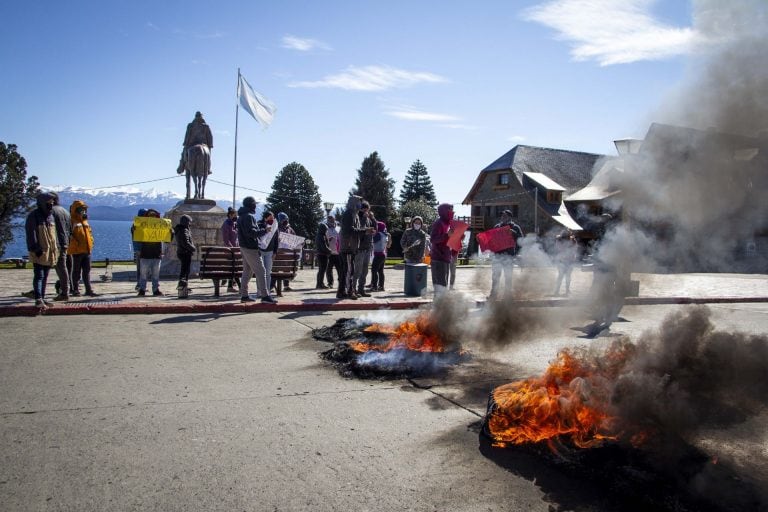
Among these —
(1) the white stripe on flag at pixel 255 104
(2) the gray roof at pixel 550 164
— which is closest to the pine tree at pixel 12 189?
(1) the white stripe on flag at pixel 255 104

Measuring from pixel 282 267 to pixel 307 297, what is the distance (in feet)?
3.15

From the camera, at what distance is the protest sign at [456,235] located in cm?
1003

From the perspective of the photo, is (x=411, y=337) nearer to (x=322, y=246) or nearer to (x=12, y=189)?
(x=322, y=246)

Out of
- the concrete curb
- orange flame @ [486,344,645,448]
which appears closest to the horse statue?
the concrete curb

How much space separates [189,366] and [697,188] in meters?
5.78

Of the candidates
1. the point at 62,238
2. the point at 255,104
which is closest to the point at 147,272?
the point at 62,238

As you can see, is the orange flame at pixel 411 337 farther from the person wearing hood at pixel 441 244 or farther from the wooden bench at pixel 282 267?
the wooden bench at pixel 282 267

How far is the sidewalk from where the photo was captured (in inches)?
378

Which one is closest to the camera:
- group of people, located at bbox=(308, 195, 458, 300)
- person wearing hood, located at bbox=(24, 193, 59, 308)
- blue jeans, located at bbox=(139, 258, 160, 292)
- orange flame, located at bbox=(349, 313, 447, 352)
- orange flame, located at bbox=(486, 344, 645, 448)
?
orange flame, located at bbox=(486, 344, 645, 448)

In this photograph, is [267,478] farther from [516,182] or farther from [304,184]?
[304,184]

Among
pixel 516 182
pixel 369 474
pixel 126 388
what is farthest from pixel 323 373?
pixel 516 182

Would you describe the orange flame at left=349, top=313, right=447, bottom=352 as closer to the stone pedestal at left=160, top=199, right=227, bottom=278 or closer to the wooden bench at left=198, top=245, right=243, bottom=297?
the wooden bench at left=198, top=245, right=243, bottom=297

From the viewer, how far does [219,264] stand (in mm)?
11875

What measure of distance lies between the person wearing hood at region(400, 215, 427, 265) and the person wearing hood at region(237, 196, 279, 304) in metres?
3.41
